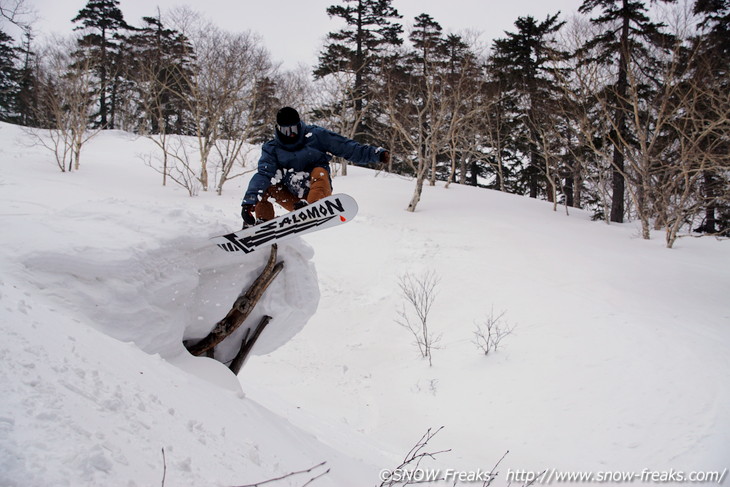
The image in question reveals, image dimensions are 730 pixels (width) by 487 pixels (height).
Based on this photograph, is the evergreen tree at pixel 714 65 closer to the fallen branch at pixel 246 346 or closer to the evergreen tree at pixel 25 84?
the fallen branch at pixel 246 346

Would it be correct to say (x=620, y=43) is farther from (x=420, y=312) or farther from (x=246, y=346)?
(x=246, y=346)

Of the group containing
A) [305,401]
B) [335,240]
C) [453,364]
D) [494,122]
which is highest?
[494,122]

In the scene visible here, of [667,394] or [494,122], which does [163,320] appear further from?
[494,122]

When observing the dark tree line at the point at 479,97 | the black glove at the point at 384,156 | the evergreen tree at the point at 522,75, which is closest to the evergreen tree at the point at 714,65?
the dark tree line at the point at 479,97

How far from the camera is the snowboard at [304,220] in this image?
3854mm

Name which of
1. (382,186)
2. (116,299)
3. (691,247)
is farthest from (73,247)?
(382,186)

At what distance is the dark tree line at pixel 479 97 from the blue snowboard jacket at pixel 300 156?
10.0 m

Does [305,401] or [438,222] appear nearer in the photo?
[305,401]

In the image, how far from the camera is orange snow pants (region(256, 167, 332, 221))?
13.6ft

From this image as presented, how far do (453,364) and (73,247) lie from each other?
6.70 metres

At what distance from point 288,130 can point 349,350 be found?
6055mm

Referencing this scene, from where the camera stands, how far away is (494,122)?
2498cm

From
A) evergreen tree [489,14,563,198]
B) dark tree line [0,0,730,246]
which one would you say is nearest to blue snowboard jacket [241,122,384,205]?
dark tree line [0,0,730,246]

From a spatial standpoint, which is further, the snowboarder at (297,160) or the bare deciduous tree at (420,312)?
the bare deciduous tree at (420,312)
